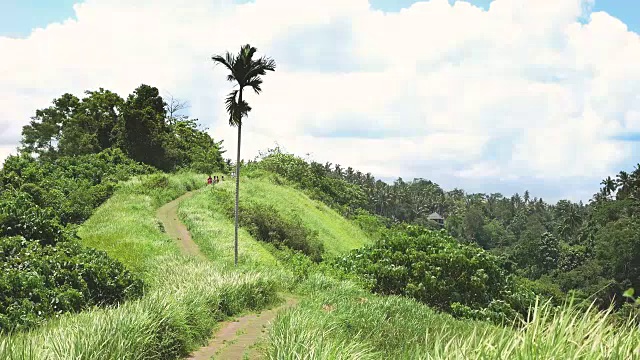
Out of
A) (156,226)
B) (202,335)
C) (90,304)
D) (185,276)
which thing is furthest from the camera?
(156,226)

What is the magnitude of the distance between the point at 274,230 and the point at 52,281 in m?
18.5

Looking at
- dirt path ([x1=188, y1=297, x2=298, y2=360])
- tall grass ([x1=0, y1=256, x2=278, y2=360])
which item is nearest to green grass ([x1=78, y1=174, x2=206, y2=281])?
tall grass ([x1=0, y1=256, x2=278, y2=360])

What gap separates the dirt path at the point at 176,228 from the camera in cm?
2292

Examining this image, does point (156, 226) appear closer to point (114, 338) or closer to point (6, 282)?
point (6, 282)

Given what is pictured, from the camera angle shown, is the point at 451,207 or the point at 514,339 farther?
the point at 451,207

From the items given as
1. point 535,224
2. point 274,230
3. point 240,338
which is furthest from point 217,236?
point 535,224

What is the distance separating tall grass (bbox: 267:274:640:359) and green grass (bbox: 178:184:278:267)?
4014mm

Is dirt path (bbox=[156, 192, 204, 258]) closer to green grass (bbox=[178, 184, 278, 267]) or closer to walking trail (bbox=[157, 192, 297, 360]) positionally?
green grass (bbox=[178, 184, 278, 267])

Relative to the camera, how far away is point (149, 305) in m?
9.42

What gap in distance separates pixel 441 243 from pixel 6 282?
15998 millimetres

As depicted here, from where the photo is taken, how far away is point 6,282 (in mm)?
10828

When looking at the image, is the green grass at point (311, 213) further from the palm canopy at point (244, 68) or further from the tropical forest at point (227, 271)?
the palm canopy at point (244, 68)

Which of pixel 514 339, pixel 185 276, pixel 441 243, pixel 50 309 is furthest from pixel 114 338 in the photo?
pixel 441 243

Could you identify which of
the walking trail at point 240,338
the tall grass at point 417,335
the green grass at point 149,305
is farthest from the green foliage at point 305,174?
the walking trail at point 240,338
